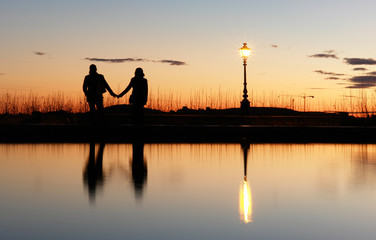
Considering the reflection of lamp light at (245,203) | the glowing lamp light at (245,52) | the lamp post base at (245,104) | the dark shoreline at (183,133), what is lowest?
the reflection of lamp light at (245,203)

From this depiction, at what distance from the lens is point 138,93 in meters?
13.4

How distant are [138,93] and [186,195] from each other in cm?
825

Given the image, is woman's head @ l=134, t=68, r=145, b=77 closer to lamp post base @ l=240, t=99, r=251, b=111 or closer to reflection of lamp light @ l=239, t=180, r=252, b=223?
lamp post base @ l=240, t=99, r=251, b=111

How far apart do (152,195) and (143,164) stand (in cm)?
278

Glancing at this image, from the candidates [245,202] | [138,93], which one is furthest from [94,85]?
[245,202]

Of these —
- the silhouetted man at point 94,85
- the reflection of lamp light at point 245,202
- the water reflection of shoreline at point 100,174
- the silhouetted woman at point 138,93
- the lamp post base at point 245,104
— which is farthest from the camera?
the lamp post base at point 245,104

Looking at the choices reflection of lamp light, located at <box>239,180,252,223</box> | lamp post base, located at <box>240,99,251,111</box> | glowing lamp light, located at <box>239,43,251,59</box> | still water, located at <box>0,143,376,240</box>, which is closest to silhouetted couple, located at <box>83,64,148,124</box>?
still water, located at <box>0,143,376,240</box>

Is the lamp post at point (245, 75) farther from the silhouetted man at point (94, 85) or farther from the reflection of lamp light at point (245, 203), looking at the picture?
the reflection of lamp light at point (245, 203)

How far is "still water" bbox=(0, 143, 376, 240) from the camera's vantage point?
12.5ft

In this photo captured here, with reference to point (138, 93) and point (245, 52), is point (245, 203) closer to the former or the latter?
point (138, 93)

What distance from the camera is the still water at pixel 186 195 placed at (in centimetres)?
382

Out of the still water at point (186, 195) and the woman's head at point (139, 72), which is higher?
the woman's head at point (139, 72)

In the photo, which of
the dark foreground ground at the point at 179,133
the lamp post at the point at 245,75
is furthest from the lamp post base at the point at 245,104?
the dark foreground ground at the point at 179,133

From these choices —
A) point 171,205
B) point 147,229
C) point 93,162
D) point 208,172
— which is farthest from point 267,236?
point 93,162
